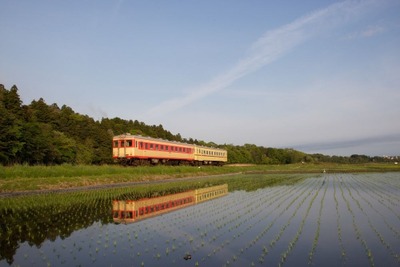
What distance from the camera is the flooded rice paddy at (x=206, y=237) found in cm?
860

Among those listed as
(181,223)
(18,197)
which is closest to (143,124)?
(18,197)

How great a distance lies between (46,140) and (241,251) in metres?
44.2

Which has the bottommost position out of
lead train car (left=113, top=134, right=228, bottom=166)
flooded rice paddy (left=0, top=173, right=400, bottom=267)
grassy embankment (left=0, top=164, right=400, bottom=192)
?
flooded rice paddy (left=0, top=173, right=400, bottom=267)

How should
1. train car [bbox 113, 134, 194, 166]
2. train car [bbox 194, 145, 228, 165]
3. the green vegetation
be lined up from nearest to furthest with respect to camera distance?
1. the green vegetation
2. train car [bbox 113, 134, 194, 166]
3. train car [bbox 194, 145, 228, 165]

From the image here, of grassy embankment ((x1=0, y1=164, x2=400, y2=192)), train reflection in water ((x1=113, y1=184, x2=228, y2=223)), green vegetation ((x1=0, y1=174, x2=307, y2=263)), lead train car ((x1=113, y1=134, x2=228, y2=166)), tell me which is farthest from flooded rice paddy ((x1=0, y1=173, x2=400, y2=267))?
lead train car ((x1=113, y1=134, x2=228, y2=166))

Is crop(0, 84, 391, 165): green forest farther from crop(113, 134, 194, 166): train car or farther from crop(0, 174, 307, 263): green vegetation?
crop(0, 174, 307, 263): green vegetation

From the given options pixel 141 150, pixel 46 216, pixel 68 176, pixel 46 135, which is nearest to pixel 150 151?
pixel 141 150

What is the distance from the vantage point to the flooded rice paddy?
8.60 meters

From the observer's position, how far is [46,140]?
47.3m

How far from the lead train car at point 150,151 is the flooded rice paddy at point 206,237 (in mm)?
18163

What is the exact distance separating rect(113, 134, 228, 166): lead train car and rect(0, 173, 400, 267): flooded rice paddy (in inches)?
715

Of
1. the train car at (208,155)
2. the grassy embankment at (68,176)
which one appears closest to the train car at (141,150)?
the grassy embankment at (68,176)

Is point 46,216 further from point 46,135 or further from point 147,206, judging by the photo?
point 46,135

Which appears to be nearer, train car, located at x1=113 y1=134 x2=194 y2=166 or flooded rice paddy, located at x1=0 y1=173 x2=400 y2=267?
flooded rice paddy, located at x1=0 y1=173 x2=400 y2=267
